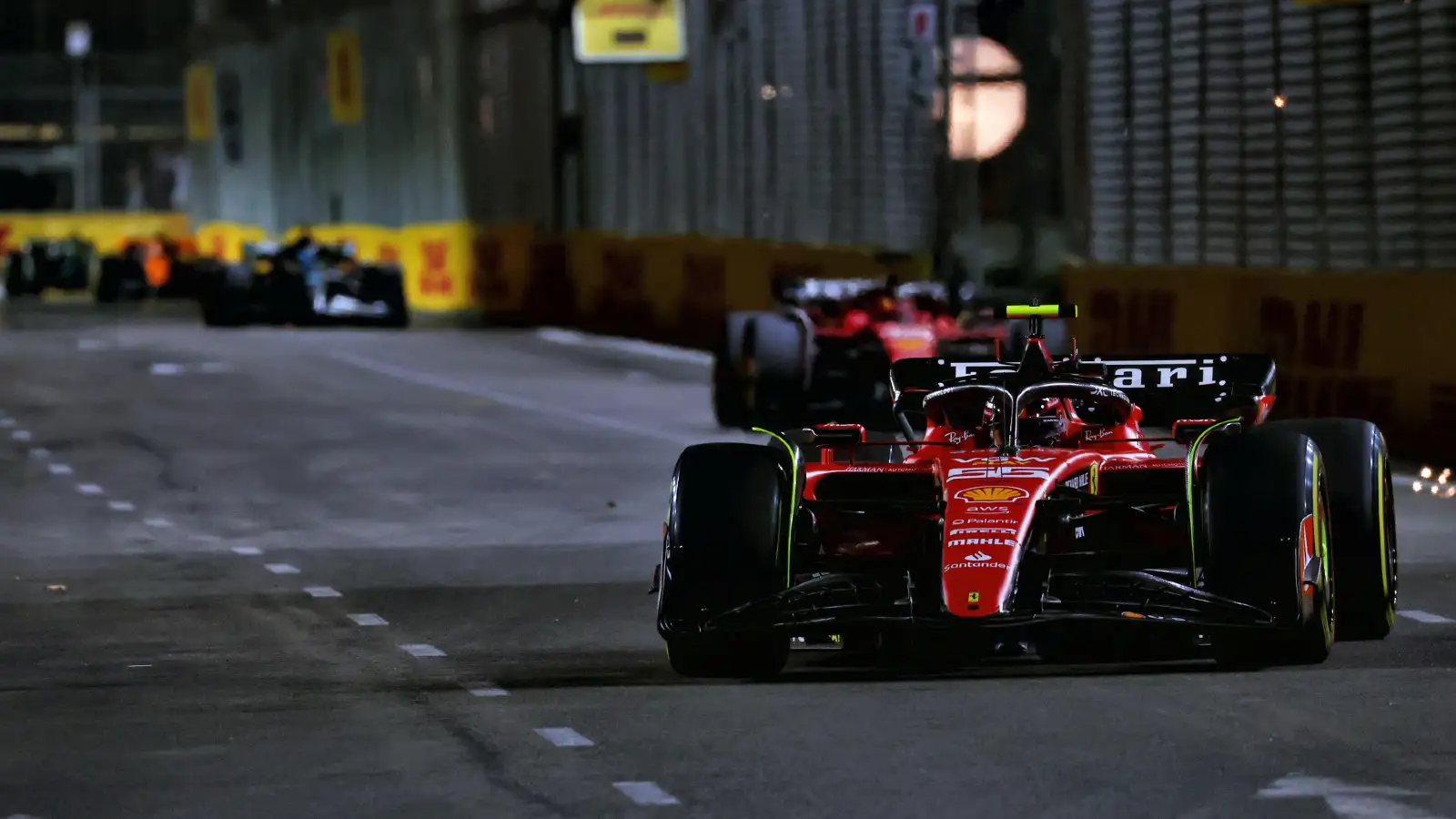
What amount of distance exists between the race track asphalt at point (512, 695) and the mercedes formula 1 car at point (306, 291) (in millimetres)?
24356


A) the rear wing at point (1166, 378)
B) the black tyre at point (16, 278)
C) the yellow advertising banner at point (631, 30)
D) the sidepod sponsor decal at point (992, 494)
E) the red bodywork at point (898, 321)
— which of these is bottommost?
the black tyre at point (16, 278)

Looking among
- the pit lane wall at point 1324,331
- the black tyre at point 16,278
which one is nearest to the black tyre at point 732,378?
the pit lane wall at point 1324,331

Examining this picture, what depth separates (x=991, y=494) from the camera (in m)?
10.2

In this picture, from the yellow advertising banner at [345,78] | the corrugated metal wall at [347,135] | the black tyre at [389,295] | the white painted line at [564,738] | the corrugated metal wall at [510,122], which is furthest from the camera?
the yellow advertising banner at [345,78]

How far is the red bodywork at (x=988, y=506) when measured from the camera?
32.3 ft

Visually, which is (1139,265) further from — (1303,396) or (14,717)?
(14,717)

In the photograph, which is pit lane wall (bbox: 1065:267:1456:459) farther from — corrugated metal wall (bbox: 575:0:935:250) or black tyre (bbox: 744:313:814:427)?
corrugated metal wall (bbox: 575:0:935:250)

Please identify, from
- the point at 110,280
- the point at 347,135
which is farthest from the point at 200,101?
the point at 110,280

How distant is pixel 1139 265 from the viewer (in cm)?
2514

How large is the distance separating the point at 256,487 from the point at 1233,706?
10.3m

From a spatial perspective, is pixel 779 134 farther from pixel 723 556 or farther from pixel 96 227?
pixel 96 227

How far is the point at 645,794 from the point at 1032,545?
8.27ft

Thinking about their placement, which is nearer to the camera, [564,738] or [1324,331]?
[564,738]

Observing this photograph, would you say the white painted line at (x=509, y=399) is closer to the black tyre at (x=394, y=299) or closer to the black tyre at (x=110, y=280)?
the black tyre at (x=394, y=299)
